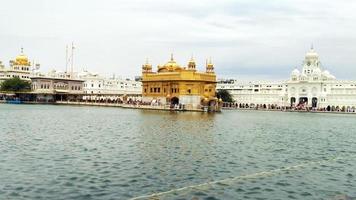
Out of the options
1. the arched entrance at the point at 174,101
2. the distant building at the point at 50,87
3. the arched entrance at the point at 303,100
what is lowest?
the arched entrance at the point at 174,101

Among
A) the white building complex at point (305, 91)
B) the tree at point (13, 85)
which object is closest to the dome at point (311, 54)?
the white building complex at point (305, 91)

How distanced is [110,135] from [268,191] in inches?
646

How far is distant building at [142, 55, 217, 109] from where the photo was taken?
78.8m

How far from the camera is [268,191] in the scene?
15.3 metres

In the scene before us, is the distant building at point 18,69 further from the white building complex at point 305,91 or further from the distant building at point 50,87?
the white building complex at point 305,91

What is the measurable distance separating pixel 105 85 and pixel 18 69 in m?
22.3

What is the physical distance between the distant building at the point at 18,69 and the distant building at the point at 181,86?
4825 centimetres

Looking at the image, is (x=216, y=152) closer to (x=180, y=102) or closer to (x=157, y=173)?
(x=157, y=173)

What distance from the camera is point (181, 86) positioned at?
7888cm

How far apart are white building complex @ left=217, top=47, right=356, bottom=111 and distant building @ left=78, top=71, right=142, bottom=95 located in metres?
27.8

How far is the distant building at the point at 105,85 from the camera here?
126 metres

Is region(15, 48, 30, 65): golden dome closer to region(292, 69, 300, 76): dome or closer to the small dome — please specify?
the small dome

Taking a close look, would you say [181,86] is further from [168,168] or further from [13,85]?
[168,168]

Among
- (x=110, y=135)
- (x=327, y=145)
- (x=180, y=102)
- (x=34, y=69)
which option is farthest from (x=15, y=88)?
(x=327, y=145)
